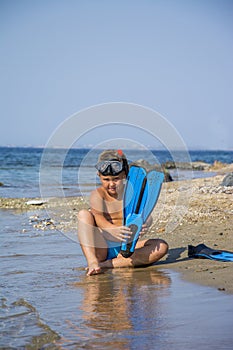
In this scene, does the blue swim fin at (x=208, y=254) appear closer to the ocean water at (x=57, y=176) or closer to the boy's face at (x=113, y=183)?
the boy's face at (x=113, y=183)

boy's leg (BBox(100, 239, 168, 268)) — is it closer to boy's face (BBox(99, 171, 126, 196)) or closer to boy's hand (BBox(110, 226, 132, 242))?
boy's hand (BBox(110, 226, 132, 242))

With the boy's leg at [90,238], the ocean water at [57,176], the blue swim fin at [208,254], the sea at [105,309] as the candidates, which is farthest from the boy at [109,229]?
the ocean water at [57,176]

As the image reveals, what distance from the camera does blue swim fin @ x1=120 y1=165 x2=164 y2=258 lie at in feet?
16.9

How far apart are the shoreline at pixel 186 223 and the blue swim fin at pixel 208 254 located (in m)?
0.06

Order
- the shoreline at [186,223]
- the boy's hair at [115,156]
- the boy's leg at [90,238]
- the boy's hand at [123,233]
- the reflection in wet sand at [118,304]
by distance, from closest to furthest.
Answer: the reflection in wet sand at [118,304] < the shoreline at [186,223] < the boy's hand at [123,233] < the boy's leg at [90,238] < the boy's hair at [115,156]

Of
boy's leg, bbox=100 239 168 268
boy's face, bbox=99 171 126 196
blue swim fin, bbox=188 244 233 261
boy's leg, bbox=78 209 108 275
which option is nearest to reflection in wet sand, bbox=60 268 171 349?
boy's leg, bbox=100 239 168 268

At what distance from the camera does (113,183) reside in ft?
17.9

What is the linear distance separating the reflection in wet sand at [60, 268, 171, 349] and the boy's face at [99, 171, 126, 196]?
31.5 inches

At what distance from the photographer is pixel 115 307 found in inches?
147

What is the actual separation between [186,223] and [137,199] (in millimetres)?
2648

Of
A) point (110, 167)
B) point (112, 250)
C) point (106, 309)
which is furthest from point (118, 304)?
point (110, 167)

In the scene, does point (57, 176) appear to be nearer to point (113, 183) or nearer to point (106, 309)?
point (113, 183)

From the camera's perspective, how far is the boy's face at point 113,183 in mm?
5398

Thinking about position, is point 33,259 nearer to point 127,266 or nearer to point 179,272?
point 127,266
